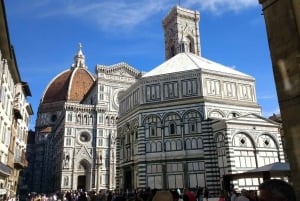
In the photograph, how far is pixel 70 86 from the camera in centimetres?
7306

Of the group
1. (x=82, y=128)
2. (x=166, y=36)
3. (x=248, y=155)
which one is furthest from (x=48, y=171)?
(x=248, y=155)

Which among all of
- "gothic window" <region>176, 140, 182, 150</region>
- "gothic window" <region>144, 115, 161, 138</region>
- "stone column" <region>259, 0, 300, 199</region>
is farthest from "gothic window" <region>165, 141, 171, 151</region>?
"stone column" <region>259, 0, 300, 199</region>

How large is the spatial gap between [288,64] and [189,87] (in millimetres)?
23377

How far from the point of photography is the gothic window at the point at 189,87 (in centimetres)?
2831

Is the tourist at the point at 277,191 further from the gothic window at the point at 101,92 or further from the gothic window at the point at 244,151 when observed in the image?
the gothic window at the point at 101,92

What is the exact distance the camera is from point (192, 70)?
94.6ft

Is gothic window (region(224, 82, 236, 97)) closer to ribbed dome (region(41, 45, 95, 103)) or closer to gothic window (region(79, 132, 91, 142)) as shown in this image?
gothic window (region(79, 132, 91, 142))

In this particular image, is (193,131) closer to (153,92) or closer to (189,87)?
(189,87)

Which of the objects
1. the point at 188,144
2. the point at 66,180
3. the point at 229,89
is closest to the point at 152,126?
the point at 188,144

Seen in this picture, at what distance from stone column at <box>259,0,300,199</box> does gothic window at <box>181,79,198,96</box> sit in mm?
22564

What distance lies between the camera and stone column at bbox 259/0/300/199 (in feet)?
16.3

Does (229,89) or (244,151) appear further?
(229,89)

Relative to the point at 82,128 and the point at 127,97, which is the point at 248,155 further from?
the point at 82,128

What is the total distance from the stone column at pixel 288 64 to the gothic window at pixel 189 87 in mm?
22564
